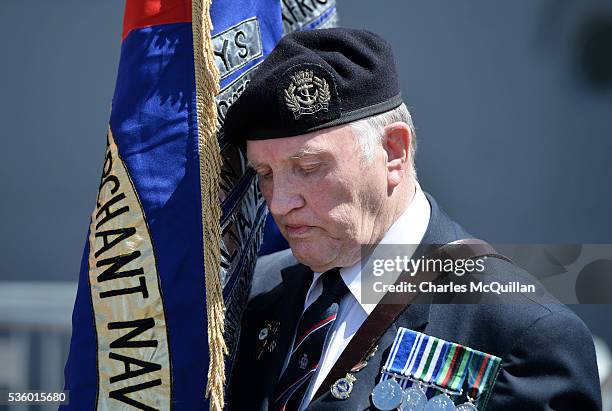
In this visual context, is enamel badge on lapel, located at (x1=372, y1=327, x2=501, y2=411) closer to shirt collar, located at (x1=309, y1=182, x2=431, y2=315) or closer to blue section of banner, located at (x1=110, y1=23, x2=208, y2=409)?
shirt collar, located at (x1=309, y1=182, x2=431, y2=315)

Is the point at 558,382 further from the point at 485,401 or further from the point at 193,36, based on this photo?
the point at 193,36

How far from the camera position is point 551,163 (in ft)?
17.3

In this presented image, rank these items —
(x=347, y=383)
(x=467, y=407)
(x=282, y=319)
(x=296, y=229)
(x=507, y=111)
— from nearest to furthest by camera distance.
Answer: (x=467, y=407) < (x=347, y=383) < (x=296, y=229) < (x=282, y=319) < (x=507, y=111)

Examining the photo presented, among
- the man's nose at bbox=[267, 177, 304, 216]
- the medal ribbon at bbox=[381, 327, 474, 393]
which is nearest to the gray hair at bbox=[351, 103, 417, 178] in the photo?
the man's nose at bbox=[267, 177, 304, 216]

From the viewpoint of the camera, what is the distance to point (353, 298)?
7.13 ft

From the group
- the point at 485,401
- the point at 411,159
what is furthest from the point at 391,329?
the point at 411,159

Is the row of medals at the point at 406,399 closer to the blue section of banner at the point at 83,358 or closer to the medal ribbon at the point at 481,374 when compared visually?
the medal ribbon at the point at 481,374

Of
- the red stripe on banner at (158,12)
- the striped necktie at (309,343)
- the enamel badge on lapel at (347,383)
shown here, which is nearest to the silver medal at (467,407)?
the enamel badge on lapel at (347,383)

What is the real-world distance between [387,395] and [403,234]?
15.2 inches

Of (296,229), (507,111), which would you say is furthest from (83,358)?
(507,111)

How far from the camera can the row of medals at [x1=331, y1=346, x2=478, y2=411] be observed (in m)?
1.96

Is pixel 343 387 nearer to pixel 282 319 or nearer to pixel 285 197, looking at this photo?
pixel 282 319

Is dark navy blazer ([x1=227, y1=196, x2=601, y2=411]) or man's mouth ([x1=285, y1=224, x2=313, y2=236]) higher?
man's mouth ([x1=285, y1=224, x2=313, y2=236])

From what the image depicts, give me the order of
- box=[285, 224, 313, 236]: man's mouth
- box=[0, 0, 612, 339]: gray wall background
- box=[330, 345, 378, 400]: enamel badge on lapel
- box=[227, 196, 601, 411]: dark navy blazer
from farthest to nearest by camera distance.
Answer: box=[0, 0, 612, 339]: gray wall background → box=[285, 224, 313, 236]: man's mouth → box=[330, 345, 378, 400]: enamel badge on lapel → box=[227, 196, 601, 411]: dark navy blazer
